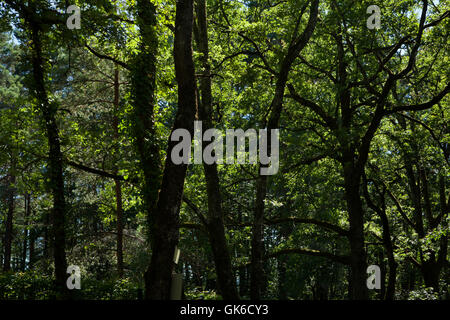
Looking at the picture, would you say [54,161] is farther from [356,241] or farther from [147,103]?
[356,241]

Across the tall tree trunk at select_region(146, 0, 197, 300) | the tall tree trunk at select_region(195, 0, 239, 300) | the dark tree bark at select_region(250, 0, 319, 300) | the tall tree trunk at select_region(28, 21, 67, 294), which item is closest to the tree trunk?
the dark tree bark at select_region(250, 0, 319, 300)

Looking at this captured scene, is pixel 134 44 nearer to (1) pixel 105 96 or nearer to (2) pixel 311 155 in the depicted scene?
(2) pixel 311 155

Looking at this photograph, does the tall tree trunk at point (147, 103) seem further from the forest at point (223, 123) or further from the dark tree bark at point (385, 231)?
the dark tree bark at point (385, 231)

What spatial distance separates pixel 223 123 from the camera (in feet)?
48.2

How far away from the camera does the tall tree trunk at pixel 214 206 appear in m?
8.02

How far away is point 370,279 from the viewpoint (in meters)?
12.8

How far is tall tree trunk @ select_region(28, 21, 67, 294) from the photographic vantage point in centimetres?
891

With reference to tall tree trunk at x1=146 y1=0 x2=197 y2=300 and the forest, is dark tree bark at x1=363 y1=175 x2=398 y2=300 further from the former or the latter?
tall tree trunk at x1=146 y1=0 x2=197 y2=300

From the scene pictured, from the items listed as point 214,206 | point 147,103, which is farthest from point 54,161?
point 214,206

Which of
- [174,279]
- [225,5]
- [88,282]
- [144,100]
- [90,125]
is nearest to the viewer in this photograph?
[174,279]

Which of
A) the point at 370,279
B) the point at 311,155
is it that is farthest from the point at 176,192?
the point at 370,279

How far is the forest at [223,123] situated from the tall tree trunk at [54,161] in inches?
1.1

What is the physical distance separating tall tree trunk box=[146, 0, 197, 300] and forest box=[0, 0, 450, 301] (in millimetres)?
19
